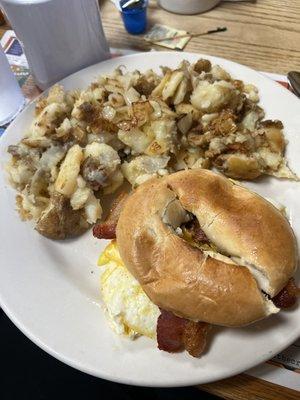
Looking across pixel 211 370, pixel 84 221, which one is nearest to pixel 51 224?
pixel 84 221

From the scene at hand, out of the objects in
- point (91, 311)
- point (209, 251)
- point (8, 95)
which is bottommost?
point (91, 311)

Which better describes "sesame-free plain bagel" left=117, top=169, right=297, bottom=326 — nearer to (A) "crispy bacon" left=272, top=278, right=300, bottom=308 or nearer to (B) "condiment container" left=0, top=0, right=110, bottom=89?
(A) "crispy bacon" left=272, top=278, right=300, bottom=308

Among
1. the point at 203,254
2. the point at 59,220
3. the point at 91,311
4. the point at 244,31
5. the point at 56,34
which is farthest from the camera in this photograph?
the point at 244,31

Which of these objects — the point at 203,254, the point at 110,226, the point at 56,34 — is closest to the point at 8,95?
the point at 56,34

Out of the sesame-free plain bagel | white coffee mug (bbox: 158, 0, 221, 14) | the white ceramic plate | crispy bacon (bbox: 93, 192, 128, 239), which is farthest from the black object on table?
white coffee mug (bbox: 158, 0, 221, 14)

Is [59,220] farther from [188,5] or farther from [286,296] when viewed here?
Result: [188,5]

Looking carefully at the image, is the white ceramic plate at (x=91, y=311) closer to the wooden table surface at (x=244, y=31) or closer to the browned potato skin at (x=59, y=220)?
the browned potato skin at (x=59, y=220)

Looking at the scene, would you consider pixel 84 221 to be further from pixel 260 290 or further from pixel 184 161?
pixel 260 290
